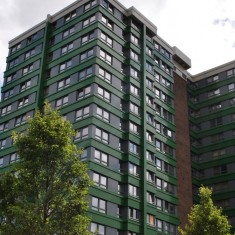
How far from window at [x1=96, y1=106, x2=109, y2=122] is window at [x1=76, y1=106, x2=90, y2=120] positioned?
1225mm

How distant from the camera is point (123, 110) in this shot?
196 feet

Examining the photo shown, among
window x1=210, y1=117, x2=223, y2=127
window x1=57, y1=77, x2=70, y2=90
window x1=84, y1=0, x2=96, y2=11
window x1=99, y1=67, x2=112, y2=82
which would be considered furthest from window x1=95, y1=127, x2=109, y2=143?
window x1=210, y1=117, x2=223, y2=127

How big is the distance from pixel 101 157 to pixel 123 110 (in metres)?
9.32

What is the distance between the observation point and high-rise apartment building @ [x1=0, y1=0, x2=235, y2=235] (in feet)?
177

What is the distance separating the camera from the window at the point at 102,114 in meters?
54.8

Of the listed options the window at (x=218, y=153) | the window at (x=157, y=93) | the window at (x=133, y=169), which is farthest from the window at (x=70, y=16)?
the window at (x=218, y=153)

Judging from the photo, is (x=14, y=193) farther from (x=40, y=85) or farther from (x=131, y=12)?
(x=131, y=12)

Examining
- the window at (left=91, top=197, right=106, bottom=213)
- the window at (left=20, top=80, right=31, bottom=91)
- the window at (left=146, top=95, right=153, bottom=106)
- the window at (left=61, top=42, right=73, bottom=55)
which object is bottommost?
the window at (left=91, top=197, right=106, bottom=213)

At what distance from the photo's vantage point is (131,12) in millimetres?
66000

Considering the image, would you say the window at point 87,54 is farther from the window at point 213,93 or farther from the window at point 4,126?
the window at point 213,93

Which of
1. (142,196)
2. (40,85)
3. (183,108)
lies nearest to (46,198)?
(142,196)

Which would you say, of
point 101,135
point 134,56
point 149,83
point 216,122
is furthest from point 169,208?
point 134,56

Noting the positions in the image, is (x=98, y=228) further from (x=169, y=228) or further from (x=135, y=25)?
(x=135, y=25)

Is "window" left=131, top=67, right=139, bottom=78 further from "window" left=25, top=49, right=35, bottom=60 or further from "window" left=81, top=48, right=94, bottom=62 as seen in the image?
"window" left=25, top=49, right=35, bottom=60
